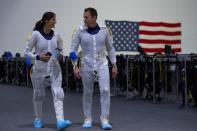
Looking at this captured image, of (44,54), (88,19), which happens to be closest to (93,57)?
(88,19)

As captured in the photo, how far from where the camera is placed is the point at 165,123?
647 centimetres

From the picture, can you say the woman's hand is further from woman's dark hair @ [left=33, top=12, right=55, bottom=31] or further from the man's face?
the man's face

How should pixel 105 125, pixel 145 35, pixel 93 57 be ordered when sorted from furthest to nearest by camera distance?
1. pixel 145 35
2. pixel 93 57
3. pixel 105 125

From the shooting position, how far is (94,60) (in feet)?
19.5

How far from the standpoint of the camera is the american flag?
1919cm

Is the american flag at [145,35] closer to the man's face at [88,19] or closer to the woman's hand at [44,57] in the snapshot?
the man's face at [88,19]

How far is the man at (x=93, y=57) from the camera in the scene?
5.93m

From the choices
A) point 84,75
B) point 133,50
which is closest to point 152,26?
point 133,50

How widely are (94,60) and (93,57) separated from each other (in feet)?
0.12

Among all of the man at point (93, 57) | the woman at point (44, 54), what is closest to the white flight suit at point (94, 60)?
the man at point (93, 57)

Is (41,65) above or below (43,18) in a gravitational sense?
below

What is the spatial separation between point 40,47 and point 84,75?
2.04ft

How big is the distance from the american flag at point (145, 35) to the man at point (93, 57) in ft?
42.7

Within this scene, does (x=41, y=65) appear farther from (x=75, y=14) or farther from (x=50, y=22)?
(x=75, y=14)
